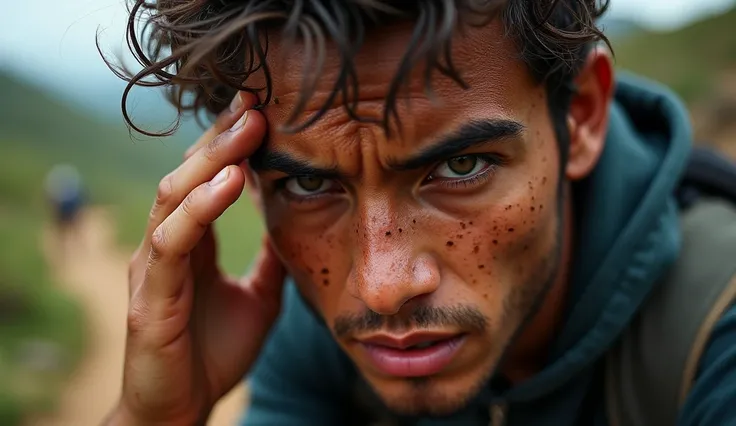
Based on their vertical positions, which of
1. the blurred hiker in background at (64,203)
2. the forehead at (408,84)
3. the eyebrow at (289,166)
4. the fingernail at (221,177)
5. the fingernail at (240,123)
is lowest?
the blurred hiker in background at (64,203)

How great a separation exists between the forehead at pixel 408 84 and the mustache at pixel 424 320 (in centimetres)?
44

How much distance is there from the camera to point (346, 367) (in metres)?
2.80

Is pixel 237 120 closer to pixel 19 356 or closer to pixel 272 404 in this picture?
pixel 272 404

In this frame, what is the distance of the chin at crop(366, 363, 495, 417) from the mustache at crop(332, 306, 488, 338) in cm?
18

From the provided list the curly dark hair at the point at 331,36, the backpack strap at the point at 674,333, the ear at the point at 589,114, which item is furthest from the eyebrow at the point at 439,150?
the backpack strap at the point at 674,333

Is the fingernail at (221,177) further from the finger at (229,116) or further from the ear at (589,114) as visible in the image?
the ear at (589,114)

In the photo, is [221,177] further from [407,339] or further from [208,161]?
[407,339]

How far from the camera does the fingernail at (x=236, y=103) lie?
1.87 metres

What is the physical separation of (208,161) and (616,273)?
1.26m

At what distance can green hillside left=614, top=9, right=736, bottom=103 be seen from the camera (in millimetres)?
10219

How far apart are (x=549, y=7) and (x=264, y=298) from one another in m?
1.43

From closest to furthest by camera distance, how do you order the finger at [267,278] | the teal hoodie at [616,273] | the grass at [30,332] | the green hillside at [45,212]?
the teal hoodie at [616,273] < the finger at [267,278] < the grass at [30,332] < the green hillside at [45,212]

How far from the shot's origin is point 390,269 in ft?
5.59

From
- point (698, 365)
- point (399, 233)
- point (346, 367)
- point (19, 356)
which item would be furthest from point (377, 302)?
point (19, 356)
